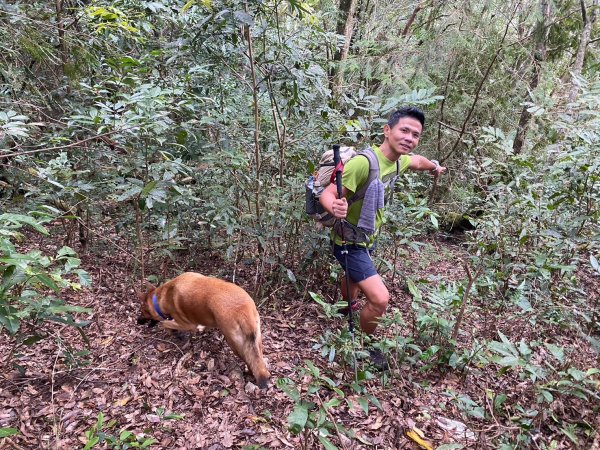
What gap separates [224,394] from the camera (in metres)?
3.42

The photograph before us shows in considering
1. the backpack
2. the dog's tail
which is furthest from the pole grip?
the dog's tail

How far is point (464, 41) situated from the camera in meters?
6.86

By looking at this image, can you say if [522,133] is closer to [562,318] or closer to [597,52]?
[597,52]

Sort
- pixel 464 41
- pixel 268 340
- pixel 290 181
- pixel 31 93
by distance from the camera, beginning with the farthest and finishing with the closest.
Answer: pixel 464 41 < pixel 31 93 < pixel 290 181 < pixel 268 340

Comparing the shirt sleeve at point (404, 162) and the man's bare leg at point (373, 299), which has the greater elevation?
the shirt sleeve at point (404, 162)

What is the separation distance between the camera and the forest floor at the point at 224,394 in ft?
9.48

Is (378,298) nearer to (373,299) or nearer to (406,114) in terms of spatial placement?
(373,299)

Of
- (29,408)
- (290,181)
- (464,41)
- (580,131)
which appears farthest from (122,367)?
(464,41)

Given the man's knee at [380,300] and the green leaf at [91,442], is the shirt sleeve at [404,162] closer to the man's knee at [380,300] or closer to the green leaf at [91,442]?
the man's knee at [380,300]

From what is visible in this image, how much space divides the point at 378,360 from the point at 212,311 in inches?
64.8

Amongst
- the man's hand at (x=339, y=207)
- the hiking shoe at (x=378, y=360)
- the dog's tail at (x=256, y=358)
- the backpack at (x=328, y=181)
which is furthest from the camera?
the backpack at (x=328, y=181)

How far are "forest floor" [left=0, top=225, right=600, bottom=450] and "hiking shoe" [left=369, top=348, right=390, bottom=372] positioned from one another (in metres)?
0.10

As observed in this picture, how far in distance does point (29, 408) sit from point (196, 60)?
375 cm

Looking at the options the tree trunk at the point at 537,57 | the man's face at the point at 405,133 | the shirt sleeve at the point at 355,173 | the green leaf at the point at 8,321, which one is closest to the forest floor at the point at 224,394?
the green leaf at the point at 8,321
